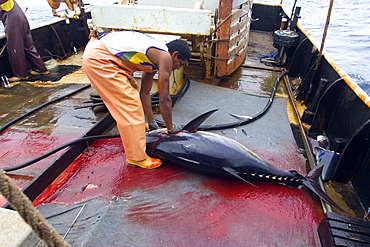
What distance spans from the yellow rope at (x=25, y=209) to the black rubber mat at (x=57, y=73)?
19.1 feet

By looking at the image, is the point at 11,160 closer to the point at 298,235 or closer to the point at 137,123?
the point at 137,123

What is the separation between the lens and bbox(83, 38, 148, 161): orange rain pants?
283 cm

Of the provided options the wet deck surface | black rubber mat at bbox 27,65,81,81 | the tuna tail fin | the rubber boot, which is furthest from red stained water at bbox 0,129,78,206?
the tuna tail fin

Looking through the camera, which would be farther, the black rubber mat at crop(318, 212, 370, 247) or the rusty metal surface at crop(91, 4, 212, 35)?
the rusty metal surface at crop(91, 4, 212, 35)

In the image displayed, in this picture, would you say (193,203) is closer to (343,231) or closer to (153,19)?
(343,231)

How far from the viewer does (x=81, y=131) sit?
152 inches

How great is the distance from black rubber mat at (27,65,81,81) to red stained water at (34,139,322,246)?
3.78 metres

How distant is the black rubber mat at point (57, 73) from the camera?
607 centimetres

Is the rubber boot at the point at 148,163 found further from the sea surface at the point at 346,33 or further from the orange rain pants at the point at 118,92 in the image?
the sea surface at the point at 346,33

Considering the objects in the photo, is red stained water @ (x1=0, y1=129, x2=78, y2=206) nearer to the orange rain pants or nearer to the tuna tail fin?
the orange rain pants

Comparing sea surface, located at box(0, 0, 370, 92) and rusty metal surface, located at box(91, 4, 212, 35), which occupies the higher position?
rusty metal surface, located at box(91, 4, 212, 35)

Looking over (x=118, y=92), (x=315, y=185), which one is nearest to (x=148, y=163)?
(x=118, y=92)

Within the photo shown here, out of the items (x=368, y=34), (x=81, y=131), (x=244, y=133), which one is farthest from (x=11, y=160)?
(x=368, y=34)

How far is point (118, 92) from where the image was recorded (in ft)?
9.32
